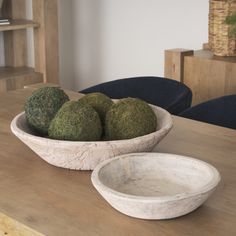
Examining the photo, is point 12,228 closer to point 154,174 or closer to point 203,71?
point 154,174

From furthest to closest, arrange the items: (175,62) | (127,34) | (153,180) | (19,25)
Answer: (127,34) → (19,25) → (175,62) → (153,180)

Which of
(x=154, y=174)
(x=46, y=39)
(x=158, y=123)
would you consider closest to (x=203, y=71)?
(x=46, y=39)

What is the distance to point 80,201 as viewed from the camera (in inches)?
42.4

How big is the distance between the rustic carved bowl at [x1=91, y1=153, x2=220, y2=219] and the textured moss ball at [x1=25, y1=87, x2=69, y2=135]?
0.84 feet

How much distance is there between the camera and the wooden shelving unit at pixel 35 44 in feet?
11.0

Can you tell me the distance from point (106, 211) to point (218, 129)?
0.62 meters

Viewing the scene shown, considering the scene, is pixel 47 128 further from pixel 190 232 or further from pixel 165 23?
pixel 165 23

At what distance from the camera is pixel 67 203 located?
107 centimetres

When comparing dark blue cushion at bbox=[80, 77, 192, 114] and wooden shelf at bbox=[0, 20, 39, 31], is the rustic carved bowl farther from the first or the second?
wooden shelf at bbox=[0, 20, 39, 31]

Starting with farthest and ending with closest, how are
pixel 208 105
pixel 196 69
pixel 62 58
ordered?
1. pixel 62 58
2. pixel 196 69
3. pixel 208 105

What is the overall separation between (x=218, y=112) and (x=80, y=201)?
3.06 ft

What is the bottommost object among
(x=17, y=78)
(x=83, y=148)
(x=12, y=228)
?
(x=17, y=78)

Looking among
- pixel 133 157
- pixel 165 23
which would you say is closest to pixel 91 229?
pixel 133 157

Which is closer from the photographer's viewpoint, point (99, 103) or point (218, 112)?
point (99, 103)
